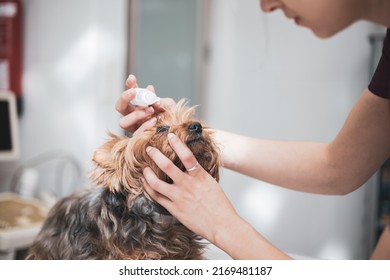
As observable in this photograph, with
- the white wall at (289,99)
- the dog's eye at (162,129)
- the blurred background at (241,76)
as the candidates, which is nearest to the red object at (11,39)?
the blurred background at (241,76)

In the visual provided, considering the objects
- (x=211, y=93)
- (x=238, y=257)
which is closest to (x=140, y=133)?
(x=238, y=257)

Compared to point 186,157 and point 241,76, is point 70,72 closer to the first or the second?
point 241,76

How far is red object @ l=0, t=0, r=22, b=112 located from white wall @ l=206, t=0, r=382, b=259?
0.87 meters

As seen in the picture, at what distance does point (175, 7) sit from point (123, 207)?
966mm

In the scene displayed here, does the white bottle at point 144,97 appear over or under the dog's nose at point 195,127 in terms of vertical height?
over

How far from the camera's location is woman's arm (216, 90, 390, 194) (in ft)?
3.05

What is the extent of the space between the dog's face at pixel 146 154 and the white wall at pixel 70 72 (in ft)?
1.74

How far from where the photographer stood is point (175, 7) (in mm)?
1664

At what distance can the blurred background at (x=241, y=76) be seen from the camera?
1.52 meters

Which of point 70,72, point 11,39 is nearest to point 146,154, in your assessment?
point 70,72

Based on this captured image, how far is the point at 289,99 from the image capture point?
1600 millimetres

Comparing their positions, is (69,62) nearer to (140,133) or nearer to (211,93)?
(211,93)

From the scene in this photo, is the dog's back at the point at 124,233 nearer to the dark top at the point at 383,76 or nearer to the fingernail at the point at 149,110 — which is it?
the fingernail at the point at 149,110

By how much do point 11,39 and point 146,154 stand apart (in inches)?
51.6
